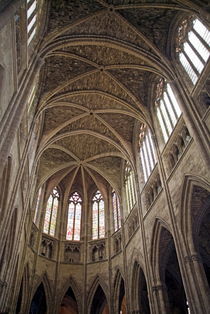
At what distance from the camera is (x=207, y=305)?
851cm

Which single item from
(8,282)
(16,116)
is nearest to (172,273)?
(8,282)

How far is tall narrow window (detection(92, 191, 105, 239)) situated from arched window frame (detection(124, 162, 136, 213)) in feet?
10.3

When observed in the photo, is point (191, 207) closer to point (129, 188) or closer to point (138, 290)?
point (138, 290)

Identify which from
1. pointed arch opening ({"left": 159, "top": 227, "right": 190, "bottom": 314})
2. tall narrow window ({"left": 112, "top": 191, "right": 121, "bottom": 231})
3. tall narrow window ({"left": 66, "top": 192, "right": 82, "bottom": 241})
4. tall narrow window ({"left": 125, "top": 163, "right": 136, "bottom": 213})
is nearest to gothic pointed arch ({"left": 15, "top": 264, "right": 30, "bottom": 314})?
tall narrow window ({"left": 66, "top": 192, "right": 82, "bottom": 241})

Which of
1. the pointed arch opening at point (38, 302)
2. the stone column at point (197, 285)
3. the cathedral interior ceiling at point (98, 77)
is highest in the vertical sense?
the cathedral interior ceiling at point (98, 77)

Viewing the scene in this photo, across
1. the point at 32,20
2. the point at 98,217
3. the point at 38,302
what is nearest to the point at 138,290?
the point at 98,217

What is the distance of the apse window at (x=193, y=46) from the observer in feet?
37.2

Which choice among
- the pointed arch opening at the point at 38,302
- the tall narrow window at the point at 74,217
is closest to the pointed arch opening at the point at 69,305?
the pointed arch opening at the point at 38,302

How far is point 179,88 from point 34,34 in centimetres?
669

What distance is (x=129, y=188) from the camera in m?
19.3

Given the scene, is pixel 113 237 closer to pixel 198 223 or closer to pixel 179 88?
pixel 198 223

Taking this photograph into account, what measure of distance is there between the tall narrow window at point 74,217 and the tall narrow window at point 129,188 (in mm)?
4611

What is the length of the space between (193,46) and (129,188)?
10.2 meters

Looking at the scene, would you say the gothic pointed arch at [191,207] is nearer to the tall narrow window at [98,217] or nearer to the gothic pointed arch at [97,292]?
the gothic pointed arch at [97,292]
